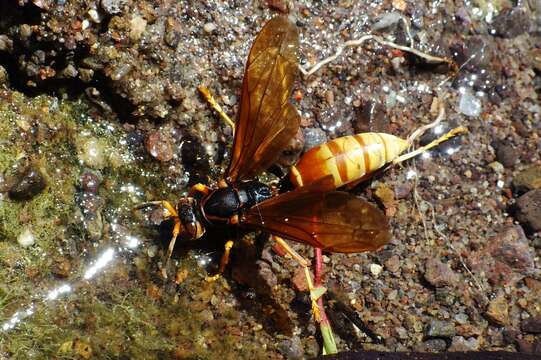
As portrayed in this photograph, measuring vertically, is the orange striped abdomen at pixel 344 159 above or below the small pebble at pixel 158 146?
above

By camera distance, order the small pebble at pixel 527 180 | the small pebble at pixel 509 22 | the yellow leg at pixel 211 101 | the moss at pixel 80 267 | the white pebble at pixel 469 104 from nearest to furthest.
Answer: the moss at pixel 80 267, the yellow leg at pixel 211 101, the small pebble at pixel 527 180, the white pebble at pixel 469 104, the small pebble at pixel 509 22

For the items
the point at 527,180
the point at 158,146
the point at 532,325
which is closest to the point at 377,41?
the point at 527,180

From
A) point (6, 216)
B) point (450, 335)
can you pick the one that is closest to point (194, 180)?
point (6, 216)

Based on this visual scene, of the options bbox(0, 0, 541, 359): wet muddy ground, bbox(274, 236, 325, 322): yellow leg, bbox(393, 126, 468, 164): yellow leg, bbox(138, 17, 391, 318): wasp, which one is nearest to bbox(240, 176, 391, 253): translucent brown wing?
bbox(138, 17, 391, 318): wasp

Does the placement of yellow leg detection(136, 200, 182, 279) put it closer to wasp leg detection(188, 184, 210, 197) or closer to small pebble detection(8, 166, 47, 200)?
wasp leg detection(188, 184, 210, 197)

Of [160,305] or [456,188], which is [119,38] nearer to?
[160,305]

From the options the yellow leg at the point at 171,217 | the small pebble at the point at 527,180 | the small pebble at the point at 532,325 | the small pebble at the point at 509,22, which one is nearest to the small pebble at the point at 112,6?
the yellow leg at the point at 171,217

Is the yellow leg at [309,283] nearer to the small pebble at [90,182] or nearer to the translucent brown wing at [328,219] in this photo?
the translucent brown wing at [328,219]
